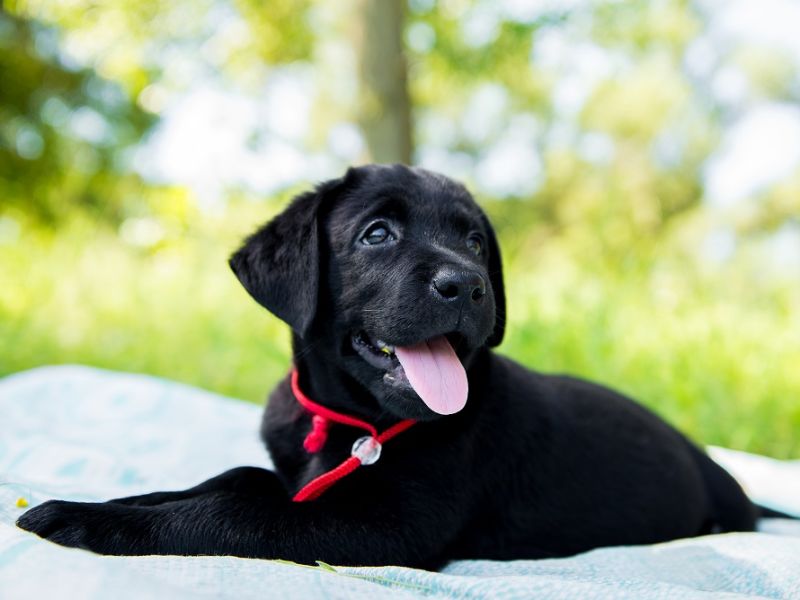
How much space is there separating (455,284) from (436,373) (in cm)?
27

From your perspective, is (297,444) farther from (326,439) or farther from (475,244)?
(475,244)

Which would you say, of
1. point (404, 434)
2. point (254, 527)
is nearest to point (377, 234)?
point (404, 434)

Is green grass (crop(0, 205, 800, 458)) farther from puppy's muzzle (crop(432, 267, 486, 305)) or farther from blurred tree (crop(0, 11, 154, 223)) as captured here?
blurred tree (crop(0, 11, 154, 223))

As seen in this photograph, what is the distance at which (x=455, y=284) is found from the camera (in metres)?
1.99

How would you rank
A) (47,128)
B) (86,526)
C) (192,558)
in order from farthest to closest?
1. (47,128)
2. (86,526)
3. (192,558)

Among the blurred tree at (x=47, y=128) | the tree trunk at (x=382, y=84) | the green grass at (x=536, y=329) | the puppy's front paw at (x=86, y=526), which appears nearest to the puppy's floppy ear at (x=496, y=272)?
the puppy's front paw at (x=86, y=526)

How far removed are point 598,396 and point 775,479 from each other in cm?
142

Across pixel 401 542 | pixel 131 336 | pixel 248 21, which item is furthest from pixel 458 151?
pixel 401 542

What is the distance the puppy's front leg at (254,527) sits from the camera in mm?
1818

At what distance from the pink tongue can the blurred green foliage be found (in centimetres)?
83

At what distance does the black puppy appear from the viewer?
6.29 feet

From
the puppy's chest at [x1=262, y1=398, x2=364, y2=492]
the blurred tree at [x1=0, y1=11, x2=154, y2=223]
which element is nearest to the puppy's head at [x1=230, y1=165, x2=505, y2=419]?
the puppy's chest at [x1=262, y1=398, x2=364, y2=492]

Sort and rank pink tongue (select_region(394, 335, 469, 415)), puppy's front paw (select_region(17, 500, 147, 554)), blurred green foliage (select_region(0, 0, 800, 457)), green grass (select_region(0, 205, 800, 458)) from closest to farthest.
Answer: puppy's front paw (select_region(17, 500, 147, 554))
pink tongue (select_region(394, 335, 469, 415))
green grass (select_region(0, 205, 800, 458))
blurred green foliage (select_region(0, 0, 800, 457))

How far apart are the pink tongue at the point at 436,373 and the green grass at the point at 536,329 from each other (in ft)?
9.24
